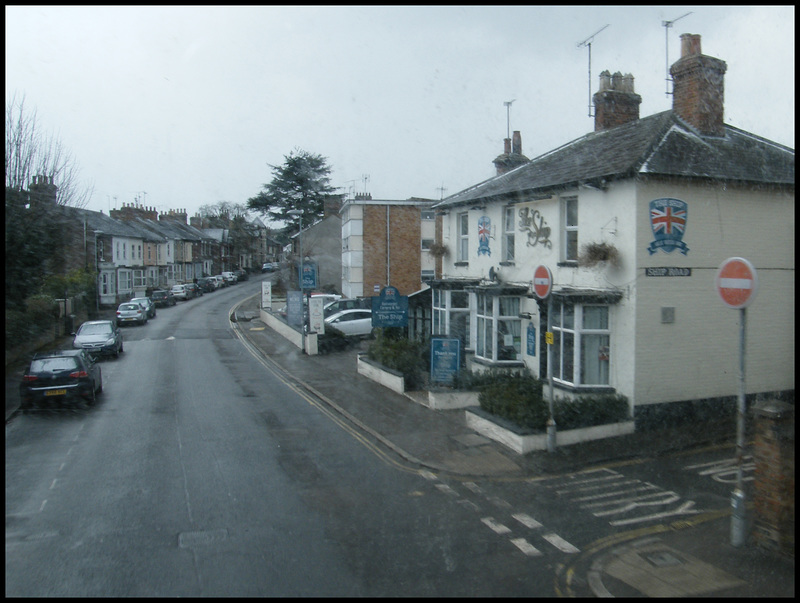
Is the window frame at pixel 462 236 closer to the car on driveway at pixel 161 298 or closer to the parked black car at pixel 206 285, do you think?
the car on driveway at pixel 161 298

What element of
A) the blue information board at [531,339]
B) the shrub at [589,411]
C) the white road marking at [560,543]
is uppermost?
the blue information board at [531,339]

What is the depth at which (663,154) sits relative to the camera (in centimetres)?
1324

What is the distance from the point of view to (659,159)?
42.7ft

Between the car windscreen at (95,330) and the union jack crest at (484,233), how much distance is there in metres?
17.7

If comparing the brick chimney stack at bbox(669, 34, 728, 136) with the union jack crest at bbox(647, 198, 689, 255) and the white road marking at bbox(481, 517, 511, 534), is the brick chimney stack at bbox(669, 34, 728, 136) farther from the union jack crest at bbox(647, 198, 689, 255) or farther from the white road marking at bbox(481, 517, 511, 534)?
the white road marking at bbox(481, 517, 511, 534)

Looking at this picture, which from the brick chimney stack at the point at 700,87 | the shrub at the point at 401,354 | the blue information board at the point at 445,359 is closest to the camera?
the brick chimney stack at the point at 700,87

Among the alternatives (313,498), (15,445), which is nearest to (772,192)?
(313,498)

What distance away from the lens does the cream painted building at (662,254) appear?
12805 millimetres

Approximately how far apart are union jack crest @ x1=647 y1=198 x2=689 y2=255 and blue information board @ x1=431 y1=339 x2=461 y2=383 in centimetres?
560

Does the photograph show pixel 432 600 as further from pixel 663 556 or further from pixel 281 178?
pixel 281 178

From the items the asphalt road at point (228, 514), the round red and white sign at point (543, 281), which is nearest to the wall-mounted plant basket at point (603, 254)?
the round red and white sign at point (543, 281)

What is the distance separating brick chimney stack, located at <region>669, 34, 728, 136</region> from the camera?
1469 centimetres

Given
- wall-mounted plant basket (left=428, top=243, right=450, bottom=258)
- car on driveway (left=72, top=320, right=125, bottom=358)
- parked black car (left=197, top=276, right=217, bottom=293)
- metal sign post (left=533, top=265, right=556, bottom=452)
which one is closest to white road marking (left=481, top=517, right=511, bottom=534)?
metal sign post (left=533, top=265, right=556, bottom=452)

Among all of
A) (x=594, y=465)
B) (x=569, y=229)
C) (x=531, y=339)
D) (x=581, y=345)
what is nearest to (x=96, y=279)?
(x=531, y=339)
